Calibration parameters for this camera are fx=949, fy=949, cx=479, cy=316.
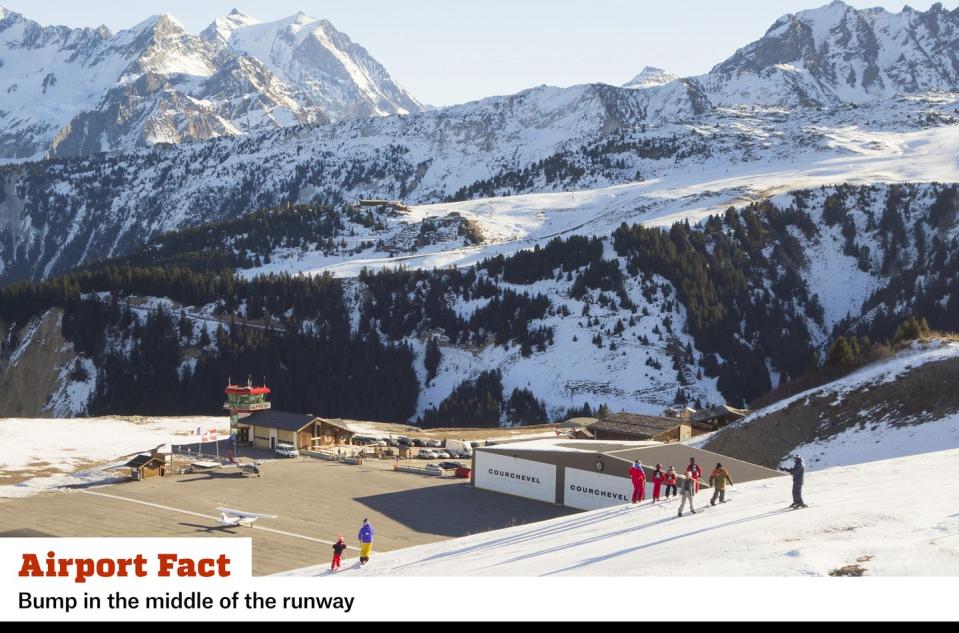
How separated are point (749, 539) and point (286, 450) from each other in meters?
59.9

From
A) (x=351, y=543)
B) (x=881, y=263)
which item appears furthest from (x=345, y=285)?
(x=351, y=543)

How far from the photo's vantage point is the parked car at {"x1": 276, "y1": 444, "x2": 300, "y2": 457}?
3310 inches

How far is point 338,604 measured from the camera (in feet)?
65.8

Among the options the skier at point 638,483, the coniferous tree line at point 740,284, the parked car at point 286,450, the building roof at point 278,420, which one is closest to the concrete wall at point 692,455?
the skier at point 638,483

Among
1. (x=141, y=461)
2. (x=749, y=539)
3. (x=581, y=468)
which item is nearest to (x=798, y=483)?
(x=749, y=539)

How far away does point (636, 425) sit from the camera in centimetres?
9331

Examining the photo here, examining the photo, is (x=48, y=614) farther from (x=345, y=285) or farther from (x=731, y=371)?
(x=345, y=285)

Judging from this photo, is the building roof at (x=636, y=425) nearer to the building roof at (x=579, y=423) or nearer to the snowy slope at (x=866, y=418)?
the building roof at (x=579, y=423)

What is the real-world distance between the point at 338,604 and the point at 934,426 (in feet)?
179

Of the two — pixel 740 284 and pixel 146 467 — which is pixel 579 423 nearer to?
pixel 146 467

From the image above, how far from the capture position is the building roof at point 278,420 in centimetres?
8631

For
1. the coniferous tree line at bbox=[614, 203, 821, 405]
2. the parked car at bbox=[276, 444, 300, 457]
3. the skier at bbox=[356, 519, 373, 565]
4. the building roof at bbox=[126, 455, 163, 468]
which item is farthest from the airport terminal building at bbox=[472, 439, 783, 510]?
the coniferous tree line at bbox=[614, 203, 821, 405]

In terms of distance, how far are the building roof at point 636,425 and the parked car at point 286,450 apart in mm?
29228

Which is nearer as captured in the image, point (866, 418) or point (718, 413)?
point (866, 418)
